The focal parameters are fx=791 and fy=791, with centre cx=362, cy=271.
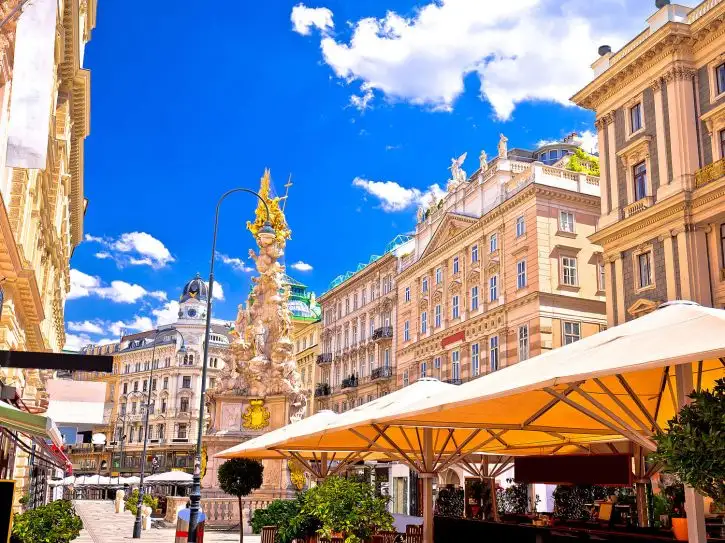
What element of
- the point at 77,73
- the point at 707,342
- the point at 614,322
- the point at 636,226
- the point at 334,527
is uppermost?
the point at 77,73

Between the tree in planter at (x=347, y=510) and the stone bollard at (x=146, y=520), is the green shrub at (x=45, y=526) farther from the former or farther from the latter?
the stone bollard at (x=146, y=520)

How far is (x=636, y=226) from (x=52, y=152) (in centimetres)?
2143

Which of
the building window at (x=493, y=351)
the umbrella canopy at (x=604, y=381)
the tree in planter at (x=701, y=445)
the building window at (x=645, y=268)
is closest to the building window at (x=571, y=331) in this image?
the building window at (x=493, y=351)

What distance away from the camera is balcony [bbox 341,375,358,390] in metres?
60.3

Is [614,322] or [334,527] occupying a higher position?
[614,322]

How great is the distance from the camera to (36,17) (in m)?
14.3

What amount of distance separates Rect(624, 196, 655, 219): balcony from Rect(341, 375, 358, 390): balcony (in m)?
32.2

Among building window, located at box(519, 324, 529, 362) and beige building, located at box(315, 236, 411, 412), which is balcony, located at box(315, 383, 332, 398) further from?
building window, located at box(519, 324, 529, 362)

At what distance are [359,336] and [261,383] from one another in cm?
2904

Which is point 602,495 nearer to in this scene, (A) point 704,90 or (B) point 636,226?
(B) point 636,226

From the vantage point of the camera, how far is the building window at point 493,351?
1642 inches

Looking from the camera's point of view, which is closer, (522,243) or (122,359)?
(522,243)

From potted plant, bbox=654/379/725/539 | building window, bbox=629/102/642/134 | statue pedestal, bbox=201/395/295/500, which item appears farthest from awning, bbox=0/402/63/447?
A: building window, bbox=629/102/642/134

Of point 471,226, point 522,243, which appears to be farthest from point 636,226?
point 471,226
